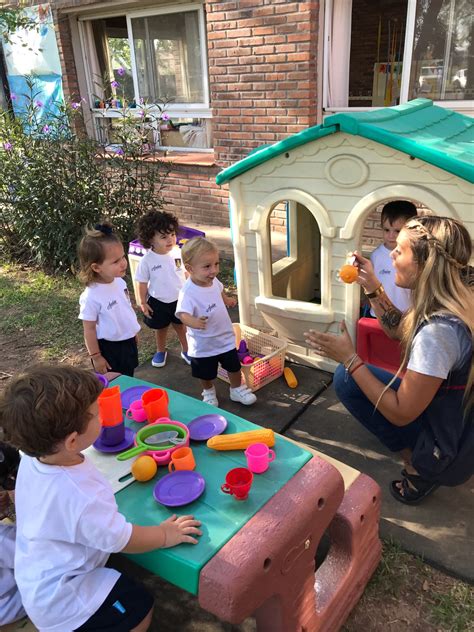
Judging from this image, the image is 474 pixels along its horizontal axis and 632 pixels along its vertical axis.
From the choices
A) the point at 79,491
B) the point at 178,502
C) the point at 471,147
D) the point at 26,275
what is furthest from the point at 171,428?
the point at 26,275

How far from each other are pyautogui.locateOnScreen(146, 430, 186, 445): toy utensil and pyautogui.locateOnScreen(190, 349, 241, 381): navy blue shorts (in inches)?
48.2

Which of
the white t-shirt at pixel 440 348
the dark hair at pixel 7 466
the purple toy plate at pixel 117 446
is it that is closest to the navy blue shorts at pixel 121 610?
the purple toy plate at pixel 117 446

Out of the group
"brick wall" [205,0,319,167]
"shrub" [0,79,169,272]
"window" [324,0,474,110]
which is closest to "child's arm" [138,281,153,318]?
"shrub" [0,79,169,272]

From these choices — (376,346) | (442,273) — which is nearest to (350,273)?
(376,346)

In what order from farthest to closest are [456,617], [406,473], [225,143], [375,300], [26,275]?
[225,143], [26,275], [375,300], [406,473], [456,617]

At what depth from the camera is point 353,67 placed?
9.69m

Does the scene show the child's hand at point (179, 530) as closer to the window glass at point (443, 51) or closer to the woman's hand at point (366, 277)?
the woman's hand at point (366, 277)

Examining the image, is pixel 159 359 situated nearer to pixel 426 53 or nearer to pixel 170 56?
pixel 426 53

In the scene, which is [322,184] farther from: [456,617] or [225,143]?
[225,143]

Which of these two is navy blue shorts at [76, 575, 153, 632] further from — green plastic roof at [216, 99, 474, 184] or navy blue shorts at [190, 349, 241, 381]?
green plastic roof at [216, 99, 474, 184]

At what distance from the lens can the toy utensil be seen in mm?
2072

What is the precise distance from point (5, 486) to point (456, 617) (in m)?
1.88

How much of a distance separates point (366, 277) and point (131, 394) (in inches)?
57.0

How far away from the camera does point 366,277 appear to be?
9.46ft
